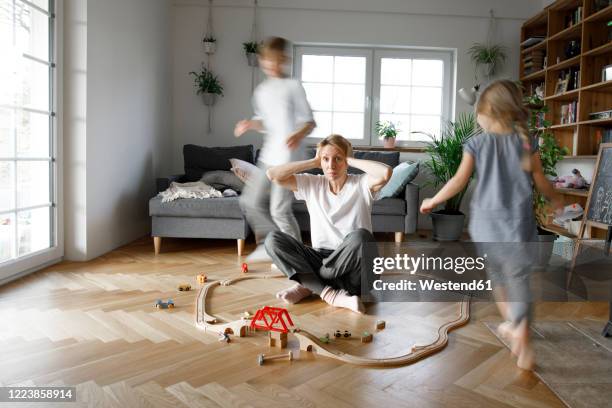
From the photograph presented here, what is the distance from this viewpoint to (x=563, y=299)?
9.72 feet

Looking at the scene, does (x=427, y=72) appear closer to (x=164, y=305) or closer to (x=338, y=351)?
(x=164, y=305)

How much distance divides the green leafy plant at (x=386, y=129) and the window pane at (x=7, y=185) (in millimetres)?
3583

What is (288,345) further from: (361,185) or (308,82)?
(308,82)

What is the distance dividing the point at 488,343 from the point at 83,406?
1555mm

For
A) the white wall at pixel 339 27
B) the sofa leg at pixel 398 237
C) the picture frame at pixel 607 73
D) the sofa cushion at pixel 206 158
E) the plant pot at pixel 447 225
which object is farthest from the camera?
the white wall at pixel 339 27

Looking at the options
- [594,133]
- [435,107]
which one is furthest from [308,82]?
[594,133]

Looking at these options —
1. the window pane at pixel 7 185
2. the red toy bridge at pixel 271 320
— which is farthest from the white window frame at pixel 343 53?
the red toy bridge at pixel 271 320

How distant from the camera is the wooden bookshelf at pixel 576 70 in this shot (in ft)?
14.1

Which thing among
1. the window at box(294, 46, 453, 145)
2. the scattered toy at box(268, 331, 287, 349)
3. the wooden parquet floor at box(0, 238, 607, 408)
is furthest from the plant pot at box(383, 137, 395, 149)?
the scattered toy at box(268, 331, 287, 349)

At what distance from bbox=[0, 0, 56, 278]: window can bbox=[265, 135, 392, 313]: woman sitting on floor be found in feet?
5.46

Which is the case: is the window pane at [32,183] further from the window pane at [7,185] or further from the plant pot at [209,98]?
the plant pot at [209,98]

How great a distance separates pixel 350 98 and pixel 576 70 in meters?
2.22

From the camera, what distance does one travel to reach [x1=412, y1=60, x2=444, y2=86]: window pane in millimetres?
5699

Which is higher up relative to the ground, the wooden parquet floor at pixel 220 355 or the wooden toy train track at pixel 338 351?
the wooden toy train track at pixel 338 351
